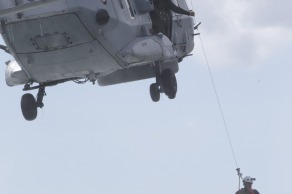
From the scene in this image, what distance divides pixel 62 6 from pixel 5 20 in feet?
6.02

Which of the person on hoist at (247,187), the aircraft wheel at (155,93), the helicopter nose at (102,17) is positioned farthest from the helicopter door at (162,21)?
the person on hoist at (247,187)

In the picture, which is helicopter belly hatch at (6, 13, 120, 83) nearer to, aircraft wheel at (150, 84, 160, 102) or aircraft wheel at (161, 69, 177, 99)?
aircraft wheel at (161, 69, 177, 99)

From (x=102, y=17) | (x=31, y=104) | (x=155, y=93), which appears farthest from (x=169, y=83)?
(x=102, y=17)

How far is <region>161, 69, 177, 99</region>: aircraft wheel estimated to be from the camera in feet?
144

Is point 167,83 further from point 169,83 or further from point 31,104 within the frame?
point 31,104

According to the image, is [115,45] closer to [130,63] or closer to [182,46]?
[130,63]

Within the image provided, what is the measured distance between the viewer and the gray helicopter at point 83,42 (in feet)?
128

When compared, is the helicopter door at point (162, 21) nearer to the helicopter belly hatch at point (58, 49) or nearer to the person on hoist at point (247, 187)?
the helicopter belly hatch at point (58, 49)

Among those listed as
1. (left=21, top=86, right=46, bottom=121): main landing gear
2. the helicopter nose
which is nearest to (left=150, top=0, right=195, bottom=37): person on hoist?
the helicopter nose

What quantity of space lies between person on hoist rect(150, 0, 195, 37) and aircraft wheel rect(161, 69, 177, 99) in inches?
53.3

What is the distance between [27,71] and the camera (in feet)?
137

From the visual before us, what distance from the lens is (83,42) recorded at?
39875 mm

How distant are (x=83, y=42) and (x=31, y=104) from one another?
5336mm

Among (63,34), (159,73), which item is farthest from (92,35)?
(159,73)
